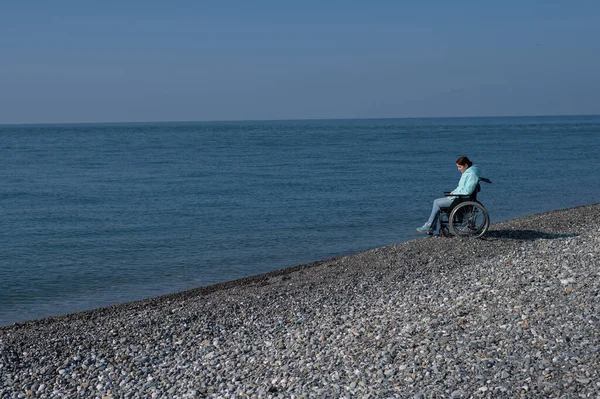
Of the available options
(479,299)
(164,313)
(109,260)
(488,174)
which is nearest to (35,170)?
(488,174)

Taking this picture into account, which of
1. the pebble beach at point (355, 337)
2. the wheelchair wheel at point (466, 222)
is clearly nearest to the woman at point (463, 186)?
the wheelchair wheel at point (466, 222)

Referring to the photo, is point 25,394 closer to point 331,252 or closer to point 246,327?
point 246,327

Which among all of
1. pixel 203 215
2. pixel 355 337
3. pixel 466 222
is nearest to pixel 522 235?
pixel 466 222

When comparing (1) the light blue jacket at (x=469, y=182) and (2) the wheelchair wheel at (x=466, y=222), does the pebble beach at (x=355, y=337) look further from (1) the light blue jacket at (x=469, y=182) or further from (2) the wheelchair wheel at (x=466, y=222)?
(1) the light blue jacket at (x=469, y=182)

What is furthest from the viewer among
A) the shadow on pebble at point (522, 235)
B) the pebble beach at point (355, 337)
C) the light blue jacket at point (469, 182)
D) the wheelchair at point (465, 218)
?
the shadow on pebble at point (522, 235)

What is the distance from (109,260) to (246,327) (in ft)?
27.5

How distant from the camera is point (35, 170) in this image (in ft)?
154

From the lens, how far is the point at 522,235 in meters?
15.1

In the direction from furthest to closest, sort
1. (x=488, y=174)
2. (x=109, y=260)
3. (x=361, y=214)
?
(x=488, y=174), (x=361, y=214), (x=109, y=260)

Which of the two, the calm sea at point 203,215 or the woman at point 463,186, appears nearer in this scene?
the woman at point 463,186

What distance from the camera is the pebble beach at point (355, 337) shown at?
7234mm

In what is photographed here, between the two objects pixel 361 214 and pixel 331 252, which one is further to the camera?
pixel 361 214

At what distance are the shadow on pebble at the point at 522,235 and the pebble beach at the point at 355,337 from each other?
48.3 inches

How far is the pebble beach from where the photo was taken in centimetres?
723
